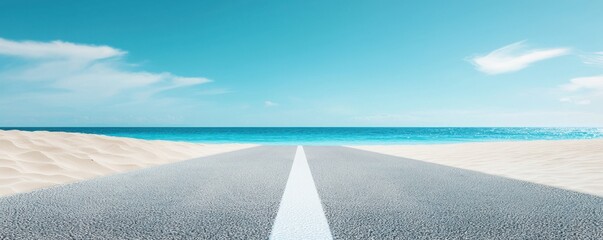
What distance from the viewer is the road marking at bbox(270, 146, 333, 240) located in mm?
3072

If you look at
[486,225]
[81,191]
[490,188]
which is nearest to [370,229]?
[486,225]

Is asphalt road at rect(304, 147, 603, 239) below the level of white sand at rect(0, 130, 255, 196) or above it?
below

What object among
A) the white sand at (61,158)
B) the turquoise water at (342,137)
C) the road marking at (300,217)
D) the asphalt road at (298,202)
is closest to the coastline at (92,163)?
the white sand at (61,158)

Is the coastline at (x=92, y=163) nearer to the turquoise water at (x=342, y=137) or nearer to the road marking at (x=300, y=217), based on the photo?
the road marking at (x=300, y=217)

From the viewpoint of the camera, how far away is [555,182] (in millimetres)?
6785

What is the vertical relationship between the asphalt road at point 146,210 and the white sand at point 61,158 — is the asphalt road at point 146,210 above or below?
below

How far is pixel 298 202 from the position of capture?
14.8ft

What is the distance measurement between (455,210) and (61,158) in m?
8.02

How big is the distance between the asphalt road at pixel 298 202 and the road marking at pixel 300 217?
74 mm

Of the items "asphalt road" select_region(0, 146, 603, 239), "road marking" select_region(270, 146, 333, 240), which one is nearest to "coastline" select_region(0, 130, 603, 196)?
"asphalt road" select_region(0, 146, 603, 239)

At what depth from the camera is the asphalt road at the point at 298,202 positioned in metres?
3.12

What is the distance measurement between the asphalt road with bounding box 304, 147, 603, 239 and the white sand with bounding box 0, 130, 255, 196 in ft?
14.0

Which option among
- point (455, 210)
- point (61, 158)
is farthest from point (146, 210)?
point (61, 158)

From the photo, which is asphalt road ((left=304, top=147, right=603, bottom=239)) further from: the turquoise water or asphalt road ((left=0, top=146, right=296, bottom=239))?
the turquoise water
